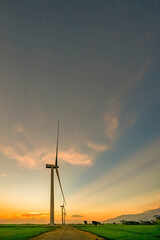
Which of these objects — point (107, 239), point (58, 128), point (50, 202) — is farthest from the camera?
point (58, 128)

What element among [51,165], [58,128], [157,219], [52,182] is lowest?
[157,219]

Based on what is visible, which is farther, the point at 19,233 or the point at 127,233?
the point at 19,233

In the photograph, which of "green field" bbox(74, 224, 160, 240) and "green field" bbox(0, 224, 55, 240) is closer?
"green field" bbox(74, 224, 160, 240)

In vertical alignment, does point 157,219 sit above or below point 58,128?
below

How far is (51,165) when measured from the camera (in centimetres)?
10762

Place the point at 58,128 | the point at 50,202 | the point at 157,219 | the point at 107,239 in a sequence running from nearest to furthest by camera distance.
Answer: the point at 107,239 < the point at 157,219 < the point at 50,202 < the point at 58,128

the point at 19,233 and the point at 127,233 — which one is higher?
the point at 19,233

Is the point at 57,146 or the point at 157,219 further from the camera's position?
the point at 57,146

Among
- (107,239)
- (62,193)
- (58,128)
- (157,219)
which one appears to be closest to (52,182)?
(62,193)

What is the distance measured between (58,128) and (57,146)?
11.0m

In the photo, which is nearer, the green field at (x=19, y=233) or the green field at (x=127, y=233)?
the green field at (x=127, y=233)

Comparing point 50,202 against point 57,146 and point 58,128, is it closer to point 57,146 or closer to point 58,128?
point 57,146

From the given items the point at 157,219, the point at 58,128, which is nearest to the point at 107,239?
the point at 157,219

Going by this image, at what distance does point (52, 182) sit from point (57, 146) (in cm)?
1957
